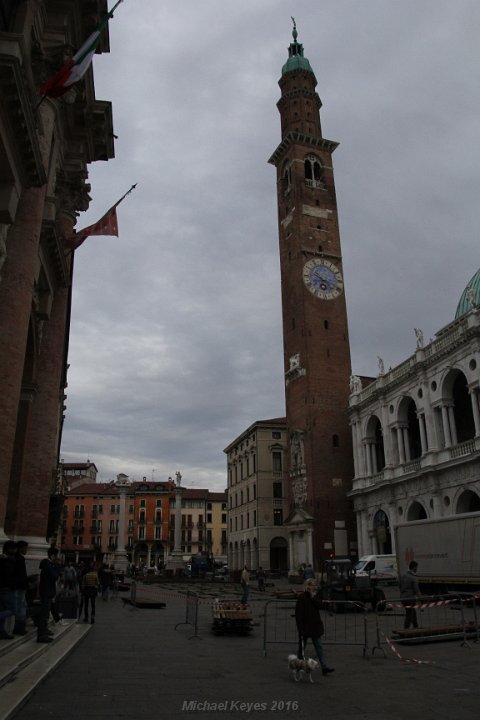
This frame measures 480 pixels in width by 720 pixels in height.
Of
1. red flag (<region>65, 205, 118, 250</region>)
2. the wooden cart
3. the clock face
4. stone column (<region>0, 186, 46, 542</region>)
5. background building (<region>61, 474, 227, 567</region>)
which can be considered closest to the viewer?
stone column (<region>0, 186, 46, 542</region>)

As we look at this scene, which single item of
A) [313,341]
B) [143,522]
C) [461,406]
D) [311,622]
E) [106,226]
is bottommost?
[311,622]

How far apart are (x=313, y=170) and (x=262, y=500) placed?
114ft

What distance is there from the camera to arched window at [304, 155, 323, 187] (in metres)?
59.1

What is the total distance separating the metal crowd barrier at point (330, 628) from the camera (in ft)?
41.4

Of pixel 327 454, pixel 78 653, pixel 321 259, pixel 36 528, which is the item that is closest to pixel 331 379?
pixel 327 454

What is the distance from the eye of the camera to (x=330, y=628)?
1689cm

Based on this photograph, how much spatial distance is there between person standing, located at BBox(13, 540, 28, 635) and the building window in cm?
5546

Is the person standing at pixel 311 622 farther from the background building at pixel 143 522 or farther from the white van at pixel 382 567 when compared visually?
the background building at pixel 143 522

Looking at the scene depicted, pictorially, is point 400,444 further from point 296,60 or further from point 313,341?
point 296,60

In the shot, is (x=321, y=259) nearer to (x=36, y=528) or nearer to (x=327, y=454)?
(x=327, y=454)

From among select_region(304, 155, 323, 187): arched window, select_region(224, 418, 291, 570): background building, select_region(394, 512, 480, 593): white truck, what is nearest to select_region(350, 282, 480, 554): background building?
select_region(394, 512, 480, 593): white truck

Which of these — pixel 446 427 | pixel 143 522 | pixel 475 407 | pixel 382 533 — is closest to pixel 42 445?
pixel 475 407

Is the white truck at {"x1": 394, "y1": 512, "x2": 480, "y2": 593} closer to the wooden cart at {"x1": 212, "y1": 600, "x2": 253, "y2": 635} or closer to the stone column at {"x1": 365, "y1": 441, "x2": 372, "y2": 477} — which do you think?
the wooden cart at {"x1": 212, "y1": 600, "x2": 253, "y2": 635}

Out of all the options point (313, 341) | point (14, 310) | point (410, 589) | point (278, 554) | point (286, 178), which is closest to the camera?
point (14, 310)
